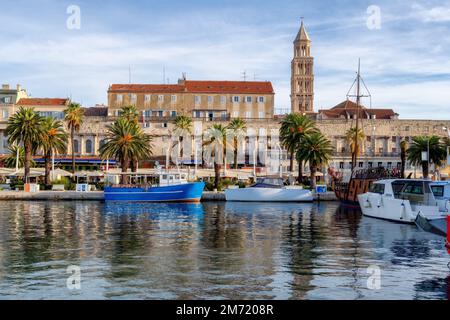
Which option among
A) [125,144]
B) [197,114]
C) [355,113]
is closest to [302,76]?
[355,113]

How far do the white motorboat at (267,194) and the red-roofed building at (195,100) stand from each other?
160 ft

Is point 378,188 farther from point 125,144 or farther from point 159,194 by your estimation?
point 125,144

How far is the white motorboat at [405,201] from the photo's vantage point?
45.0 meters

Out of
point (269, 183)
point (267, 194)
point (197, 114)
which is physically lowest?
point (267, 194)

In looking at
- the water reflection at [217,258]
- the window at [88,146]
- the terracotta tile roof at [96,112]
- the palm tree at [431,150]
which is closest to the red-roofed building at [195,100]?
the terracotta tile roof at [96,112]

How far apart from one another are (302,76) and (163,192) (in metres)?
103

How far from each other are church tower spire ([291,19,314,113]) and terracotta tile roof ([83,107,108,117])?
59.5m

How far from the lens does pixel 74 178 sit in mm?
94562

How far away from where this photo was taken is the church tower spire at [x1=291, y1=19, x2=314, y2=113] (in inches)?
6531

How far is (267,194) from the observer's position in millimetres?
74125

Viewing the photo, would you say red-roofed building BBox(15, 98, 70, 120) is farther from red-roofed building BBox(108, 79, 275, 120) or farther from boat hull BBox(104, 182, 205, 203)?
boat hull BBox(104, 182, 205, 203)

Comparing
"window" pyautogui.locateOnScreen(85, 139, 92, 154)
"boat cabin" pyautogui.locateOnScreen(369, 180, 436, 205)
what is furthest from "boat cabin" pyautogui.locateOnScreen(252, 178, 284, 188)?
"window" pyautogui.locateOnScreen(85, 139, 92, 154)
